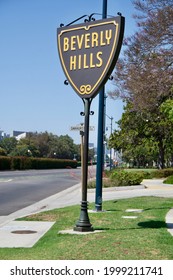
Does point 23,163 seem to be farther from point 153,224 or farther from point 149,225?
point 149,225

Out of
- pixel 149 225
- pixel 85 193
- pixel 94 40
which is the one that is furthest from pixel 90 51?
pixel 149 225

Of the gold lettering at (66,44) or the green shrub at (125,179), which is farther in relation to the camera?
the green shrub at (125,179)

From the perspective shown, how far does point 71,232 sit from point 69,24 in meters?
4.62

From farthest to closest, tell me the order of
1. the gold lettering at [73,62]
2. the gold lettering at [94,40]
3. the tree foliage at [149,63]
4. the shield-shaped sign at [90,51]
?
the tree foliage at [149,63] → the gold lettering at [73,62] → the gold lettering at [94,40] → the shield-shaped sign at [90,51]

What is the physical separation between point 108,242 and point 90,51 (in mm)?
4244

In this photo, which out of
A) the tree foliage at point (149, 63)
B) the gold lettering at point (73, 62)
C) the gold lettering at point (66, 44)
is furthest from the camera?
the tree foliage at point (149, 63)

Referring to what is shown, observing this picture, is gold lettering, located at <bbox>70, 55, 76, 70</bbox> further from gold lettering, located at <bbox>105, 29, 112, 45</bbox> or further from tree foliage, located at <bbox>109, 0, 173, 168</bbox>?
tree foliage, located at <bbox>109, 0, 173, 168</bbox>

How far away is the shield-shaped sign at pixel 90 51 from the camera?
10.2m

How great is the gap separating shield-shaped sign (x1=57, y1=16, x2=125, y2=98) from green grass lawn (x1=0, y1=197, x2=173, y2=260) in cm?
306

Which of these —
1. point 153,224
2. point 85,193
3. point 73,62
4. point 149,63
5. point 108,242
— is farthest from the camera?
point 149,63

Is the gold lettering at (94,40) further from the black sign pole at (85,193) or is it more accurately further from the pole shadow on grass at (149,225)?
the pole shadow on grass at (149,225)

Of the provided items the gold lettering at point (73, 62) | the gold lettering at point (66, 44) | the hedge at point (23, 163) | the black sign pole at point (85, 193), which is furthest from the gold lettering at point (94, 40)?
the hedge at point (23, 163)

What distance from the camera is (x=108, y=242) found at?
8398 mm

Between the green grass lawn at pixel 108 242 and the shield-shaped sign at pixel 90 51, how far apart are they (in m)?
3.06
